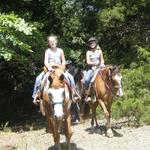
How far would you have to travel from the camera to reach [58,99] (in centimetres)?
977

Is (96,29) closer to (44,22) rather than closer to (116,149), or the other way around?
(44,22)

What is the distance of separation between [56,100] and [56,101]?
2cm

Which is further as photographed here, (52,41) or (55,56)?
(55,56)

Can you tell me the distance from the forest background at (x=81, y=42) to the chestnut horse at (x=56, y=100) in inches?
188

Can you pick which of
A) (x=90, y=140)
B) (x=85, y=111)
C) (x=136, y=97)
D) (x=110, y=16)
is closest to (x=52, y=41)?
(x=90, y=140)

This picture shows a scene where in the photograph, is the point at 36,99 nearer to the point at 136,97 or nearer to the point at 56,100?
the point at 56,100

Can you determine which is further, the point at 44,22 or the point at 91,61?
the point at 44,22

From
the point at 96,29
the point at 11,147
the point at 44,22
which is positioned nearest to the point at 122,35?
the point at 96,29

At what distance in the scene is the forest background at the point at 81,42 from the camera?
16859 millimetres

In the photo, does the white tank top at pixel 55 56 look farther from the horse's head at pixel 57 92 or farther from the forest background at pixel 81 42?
the forest background at pixel 81 42

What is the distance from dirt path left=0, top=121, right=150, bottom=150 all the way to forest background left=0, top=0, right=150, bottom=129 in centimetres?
182

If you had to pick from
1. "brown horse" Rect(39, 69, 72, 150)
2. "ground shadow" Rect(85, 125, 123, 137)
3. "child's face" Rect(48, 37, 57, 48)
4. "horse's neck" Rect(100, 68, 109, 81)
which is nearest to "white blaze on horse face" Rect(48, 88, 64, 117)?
"brown horse" Rect(39, 69, 72, 150)

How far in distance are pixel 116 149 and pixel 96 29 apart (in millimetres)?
11254

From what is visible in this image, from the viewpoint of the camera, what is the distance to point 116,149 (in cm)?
1127
